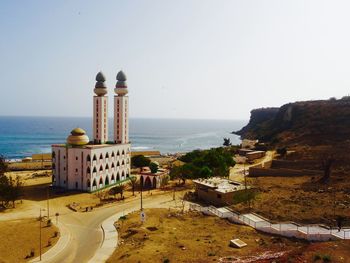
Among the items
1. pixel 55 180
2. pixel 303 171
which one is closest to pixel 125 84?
pixel 55 180

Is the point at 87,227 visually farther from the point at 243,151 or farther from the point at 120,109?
the point at 243,151

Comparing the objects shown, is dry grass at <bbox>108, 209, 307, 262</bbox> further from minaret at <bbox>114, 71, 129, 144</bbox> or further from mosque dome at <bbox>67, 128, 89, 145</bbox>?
minaret at <bbox>114, 71, 129, 144</bbox>

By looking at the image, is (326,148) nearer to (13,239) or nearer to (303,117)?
(303,117)

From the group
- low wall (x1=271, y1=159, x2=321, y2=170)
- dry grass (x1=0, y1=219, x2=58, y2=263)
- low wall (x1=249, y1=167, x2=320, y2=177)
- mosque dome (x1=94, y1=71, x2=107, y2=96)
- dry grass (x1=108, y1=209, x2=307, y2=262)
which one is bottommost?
dry grass (x1=0, y1=219, x2=58, y2=263)

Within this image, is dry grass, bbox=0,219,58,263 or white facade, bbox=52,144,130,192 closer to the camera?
dry grass, bbox=0,219,58,263

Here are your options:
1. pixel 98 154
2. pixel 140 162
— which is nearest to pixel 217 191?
pixel 98 154

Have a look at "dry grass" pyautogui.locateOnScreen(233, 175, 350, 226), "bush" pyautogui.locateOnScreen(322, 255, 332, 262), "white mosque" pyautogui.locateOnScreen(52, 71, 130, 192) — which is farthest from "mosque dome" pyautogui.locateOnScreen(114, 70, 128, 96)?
"bush" pyautogui.locateOnScreen(322, 255, 332, 262)
